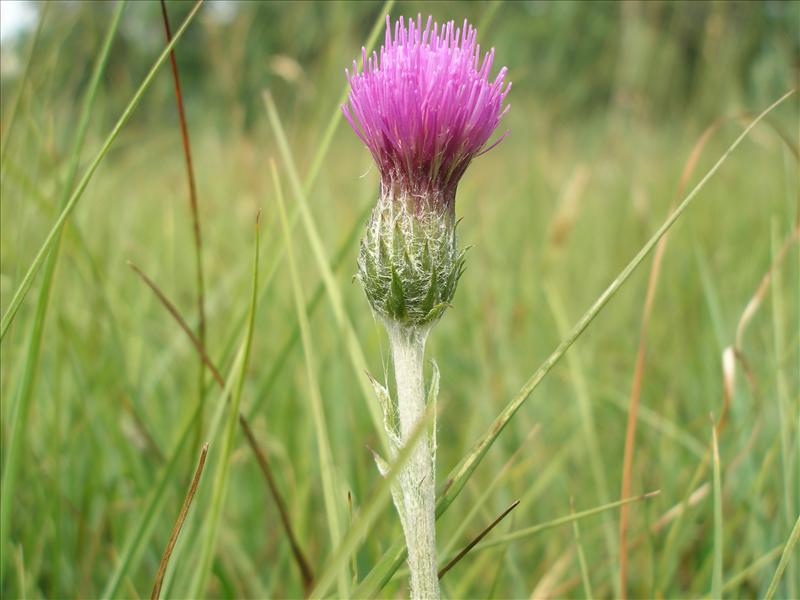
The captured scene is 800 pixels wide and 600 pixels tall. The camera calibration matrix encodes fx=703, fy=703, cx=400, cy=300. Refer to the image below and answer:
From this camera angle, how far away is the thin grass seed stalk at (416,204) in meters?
0.61

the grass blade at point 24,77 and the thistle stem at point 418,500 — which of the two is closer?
the thistle stem at point 418,500

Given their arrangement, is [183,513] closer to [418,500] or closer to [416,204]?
[418,500]

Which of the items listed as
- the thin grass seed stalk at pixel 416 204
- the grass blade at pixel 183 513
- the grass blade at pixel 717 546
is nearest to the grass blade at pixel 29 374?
the grass blade at pixel 183 513

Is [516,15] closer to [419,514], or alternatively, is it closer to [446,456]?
[446,456]

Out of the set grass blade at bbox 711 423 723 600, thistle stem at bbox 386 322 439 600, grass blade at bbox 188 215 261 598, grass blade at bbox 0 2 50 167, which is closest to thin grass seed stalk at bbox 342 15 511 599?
thistle stem at bbox 386 322 439 600

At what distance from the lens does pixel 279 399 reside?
1571mm

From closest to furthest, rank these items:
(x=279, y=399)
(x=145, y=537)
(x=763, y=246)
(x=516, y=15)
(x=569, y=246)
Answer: (x=145, y=537)
(x=279, y=399)
(x=763, y=246)
(x=569, y=246)
(x=516, y=15)

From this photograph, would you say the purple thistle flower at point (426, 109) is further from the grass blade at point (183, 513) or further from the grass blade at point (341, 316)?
the grass blade at point (183, 513)

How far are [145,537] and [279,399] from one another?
2.37ft

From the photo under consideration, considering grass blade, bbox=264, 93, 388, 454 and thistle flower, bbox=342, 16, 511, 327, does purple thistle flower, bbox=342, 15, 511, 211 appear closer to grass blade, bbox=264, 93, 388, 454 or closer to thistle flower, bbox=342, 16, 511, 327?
thistle flower, bbox=342, 16, 511, 327

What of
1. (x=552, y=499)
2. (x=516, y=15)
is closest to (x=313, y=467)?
(x=552, y=499)

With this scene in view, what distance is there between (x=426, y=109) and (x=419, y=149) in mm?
41

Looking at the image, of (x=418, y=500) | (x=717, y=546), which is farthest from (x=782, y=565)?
(x=418, y=500)

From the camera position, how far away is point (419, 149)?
652 mm
